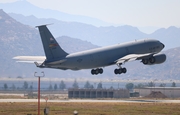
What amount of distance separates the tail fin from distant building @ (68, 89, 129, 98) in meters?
97.6

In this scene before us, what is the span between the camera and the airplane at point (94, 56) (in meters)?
82.6

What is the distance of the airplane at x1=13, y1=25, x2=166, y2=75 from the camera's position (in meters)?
82.6

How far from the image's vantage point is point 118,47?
90938 mm

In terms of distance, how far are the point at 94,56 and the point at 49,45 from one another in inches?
373

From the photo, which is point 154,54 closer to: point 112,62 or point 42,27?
point 112,62

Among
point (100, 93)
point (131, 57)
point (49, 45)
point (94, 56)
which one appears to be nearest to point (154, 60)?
point (131, 57)

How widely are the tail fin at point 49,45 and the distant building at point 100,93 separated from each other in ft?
320

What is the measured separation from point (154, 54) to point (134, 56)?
4.87m

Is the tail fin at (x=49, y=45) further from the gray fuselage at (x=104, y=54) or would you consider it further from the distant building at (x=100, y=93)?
the distant building at (x=100, y=93)

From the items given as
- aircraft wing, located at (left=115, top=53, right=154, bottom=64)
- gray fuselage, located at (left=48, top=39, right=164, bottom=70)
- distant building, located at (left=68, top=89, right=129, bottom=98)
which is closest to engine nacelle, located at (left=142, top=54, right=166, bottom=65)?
aircraft wing, located at (left=115, top=53, right=154, bottom=64)

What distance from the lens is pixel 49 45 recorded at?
8231cm

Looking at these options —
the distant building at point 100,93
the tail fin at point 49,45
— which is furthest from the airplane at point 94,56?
the distant building at point 100,93

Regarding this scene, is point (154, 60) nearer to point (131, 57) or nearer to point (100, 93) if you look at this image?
point (131, 57)

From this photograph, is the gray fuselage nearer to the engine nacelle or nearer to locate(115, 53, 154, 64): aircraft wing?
locate(115, 53, 154, 64): aircraft wing
